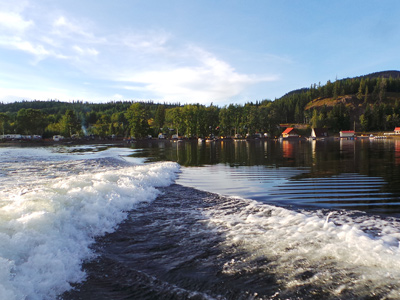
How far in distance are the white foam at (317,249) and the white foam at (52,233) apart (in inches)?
142

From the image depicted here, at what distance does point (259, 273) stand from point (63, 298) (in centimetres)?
389

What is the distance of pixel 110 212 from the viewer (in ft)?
32.6

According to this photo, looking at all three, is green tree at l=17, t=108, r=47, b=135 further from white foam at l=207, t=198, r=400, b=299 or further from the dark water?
white foam at l=207, t=198, r=400, b=299

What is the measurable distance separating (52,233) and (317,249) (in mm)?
7083

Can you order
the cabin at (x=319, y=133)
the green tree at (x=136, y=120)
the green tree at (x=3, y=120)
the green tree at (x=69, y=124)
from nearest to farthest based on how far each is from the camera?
the green tree at (x=136, y=120) → the green tree at (x=69, y=124) → the green tree at (x=3, y=120) → the cabin at (x=319, y=133)

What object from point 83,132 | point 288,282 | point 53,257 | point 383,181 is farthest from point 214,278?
point 83,132

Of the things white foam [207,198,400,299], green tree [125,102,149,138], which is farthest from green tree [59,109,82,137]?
white foam [207,198,400,299]

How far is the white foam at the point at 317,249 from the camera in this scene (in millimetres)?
5270

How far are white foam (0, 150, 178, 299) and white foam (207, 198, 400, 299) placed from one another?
3612 mm

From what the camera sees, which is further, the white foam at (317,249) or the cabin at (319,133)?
the cabin at (319,133)

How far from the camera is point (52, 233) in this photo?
700 cm

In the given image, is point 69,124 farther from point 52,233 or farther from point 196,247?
point 196,247

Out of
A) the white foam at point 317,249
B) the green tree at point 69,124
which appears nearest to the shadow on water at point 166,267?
the white foam at point 317,249

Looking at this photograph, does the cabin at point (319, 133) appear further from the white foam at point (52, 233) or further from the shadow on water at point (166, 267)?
the shadow on water at point (166, 267)
